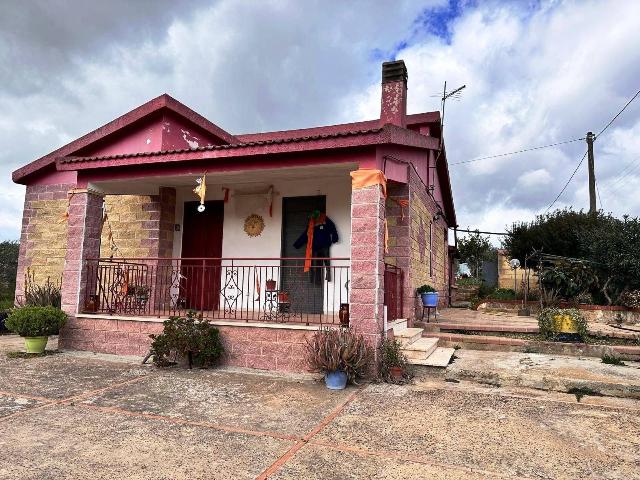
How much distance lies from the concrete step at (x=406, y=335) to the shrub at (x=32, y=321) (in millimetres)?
5259

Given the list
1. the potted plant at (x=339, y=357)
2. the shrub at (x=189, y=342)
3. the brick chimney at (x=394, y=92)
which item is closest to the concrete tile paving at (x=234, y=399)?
the potted plant at (x=339, y=357)

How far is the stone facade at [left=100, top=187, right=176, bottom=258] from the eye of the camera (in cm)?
922

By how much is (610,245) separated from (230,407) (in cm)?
1127

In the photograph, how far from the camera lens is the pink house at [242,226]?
6070mm

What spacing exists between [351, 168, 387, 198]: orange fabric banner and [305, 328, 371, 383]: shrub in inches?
75.1

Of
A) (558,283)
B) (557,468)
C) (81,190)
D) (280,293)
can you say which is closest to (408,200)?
(280,293)

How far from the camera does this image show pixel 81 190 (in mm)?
7664

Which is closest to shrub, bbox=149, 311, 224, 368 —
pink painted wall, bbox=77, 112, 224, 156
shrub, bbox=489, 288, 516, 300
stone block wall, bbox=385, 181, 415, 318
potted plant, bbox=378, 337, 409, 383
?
potted plant, bbox=378, 337, 409, 383

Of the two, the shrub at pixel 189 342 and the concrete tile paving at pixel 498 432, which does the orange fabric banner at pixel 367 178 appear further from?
the shrub at pixel 189 342

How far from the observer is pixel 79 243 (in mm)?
7531

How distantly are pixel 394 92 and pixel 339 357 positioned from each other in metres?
5.12

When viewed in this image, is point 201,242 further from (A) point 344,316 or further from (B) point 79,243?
(A) point 344,316

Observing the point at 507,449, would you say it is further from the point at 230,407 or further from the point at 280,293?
the point at 280,293

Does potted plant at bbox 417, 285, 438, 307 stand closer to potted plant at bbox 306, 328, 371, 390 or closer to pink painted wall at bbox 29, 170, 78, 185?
potted plant at bbox 306, 328, 371, 390
